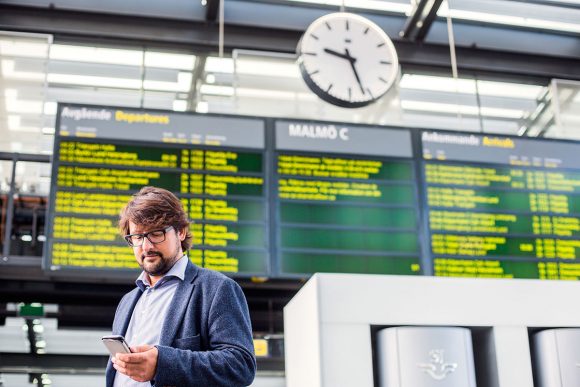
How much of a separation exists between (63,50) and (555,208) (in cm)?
478

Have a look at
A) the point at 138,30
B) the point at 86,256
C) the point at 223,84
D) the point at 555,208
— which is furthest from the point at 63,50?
the point at 555,208

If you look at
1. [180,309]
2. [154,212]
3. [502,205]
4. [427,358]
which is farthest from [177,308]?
[502,205]

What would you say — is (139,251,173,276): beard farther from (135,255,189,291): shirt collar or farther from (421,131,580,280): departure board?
(421,131,580,280): departure board

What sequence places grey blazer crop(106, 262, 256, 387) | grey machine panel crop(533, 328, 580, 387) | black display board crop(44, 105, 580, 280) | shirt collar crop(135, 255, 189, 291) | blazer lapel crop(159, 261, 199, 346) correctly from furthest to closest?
black display board crop(44, 105, 580, 280), grey machine panel crop(533, 328, 580, 387), shirt collar crop(135, 255, 189, 291), blazer lapel crop(159, 261, 199, 346), grey blazer crop(106, 262, 256, 387)

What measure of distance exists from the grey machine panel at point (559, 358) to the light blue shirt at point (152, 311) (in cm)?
120

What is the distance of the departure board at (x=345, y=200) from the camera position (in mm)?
5551

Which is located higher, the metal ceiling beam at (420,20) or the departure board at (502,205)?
the metal ceiling beam at (420,20)

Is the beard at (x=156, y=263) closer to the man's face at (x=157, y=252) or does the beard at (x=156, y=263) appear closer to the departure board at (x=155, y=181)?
the man's face at (x=157, y=252)

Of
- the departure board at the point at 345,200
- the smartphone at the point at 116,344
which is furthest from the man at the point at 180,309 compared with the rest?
the departure board at the point at 345,200

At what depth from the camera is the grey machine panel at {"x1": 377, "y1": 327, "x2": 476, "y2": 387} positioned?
2.28 m

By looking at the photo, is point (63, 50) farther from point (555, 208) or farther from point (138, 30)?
point (555, 208)

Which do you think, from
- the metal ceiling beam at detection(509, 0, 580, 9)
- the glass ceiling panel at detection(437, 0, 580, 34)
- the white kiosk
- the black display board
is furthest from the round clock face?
the white kiosk

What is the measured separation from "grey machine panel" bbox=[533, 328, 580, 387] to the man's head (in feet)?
4.03

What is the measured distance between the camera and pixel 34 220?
681cm
